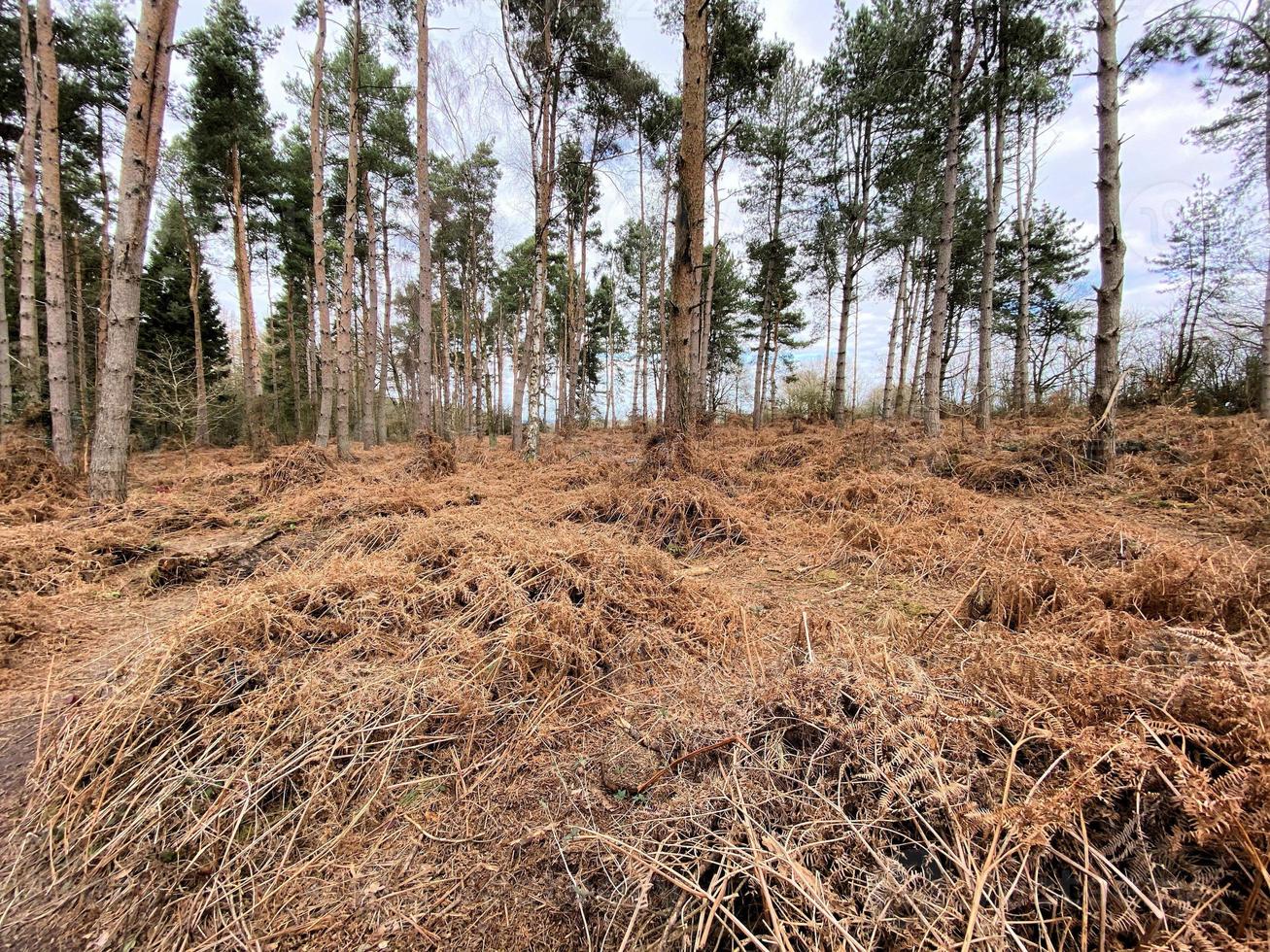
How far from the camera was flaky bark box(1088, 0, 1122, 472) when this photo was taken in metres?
4.61

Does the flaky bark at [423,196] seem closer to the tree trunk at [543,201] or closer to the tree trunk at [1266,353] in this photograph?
the tree trunk at [543,201]

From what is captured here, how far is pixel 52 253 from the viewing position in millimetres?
6984

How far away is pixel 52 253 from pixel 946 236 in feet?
48.9

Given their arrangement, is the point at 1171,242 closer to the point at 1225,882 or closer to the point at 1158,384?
the point at 1158,384

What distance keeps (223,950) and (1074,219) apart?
73.9 ft

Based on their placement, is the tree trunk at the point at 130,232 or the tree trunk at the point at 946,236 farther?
the tree trunk at the point at 946,236

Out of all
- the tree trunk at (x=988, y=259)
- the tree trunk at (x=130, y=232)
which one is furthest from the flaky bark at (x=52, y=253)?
the tree trunk at (x=988, y=259)

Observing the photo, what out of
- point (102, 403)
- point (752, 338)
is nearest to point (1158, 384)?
point (102, 403)

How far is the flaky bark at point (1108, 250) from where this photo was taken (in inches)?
182

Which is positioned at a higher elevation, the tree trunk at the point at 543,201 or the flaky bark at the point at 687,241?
the tree trunk at the point at 543,201

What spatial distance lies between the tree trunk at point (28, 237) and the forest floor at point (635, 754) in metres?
7.53

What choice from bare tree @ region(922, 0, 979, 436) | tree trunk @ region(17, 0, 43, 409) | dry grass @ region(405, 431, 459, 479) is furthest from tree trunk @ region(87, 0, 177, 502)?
bare tree @ region(922, 0, 979, 436)

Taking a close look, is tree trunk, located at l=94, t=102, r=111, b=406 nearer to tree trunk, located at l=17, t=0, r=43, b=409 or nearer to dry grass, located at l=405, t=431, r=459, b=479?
tree trunk, located at l=17, t=0, r=43, b=409

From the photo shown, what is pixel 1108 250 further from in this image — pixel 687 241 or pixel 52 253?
pixel 52 253
